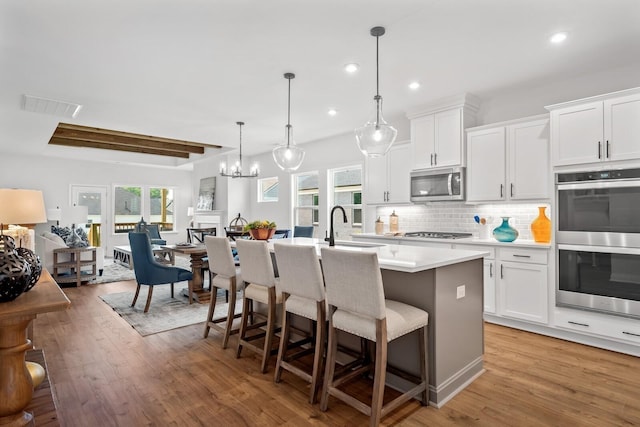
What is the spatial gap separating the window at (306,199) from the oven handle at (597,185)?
4.25 metres

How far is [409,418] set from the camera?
2.15 metres

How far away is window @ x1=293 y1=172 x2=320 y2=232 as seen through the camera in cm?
705

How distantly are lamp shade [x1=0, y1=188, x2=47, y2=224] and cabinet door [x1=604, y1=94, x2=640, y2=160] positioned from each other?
4.50 m

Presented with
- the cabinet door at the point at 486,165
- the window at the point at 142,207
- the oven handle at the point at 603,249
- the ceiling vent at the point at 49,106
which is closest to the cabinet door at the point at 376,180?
the cabinet door at the point at 486,165

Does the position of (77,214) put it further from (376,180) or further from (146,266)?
(376,180)

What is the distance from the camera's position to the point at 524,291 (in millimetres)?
3660

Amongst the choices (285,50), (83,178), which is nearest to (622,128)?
(285,50)

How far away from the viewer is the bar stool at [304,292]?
235cm

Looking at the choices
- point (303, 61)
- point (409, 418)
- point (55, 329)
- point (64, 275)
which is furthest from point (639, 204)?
point (64, 275)

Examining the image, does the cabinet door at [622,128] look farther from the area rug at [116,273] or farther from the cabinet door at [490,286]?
the area rug at [116,273]

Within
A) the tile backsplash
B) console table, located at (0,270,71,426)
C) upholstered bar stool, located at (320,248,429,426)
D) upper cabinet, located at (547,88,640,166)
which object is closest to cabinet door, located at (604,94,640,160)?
upper cabinet, located at (547,88,640,166)

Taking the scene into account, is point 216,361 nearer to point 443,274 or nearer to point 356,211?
point 443,274

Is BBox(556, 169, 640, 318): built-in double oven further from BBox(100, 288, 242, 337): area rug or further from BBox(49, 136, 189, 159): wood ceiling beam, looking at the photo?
BBox(49, 136, 189, 159): wood ceiling beam

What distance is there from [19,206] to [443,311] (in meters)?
2.89
